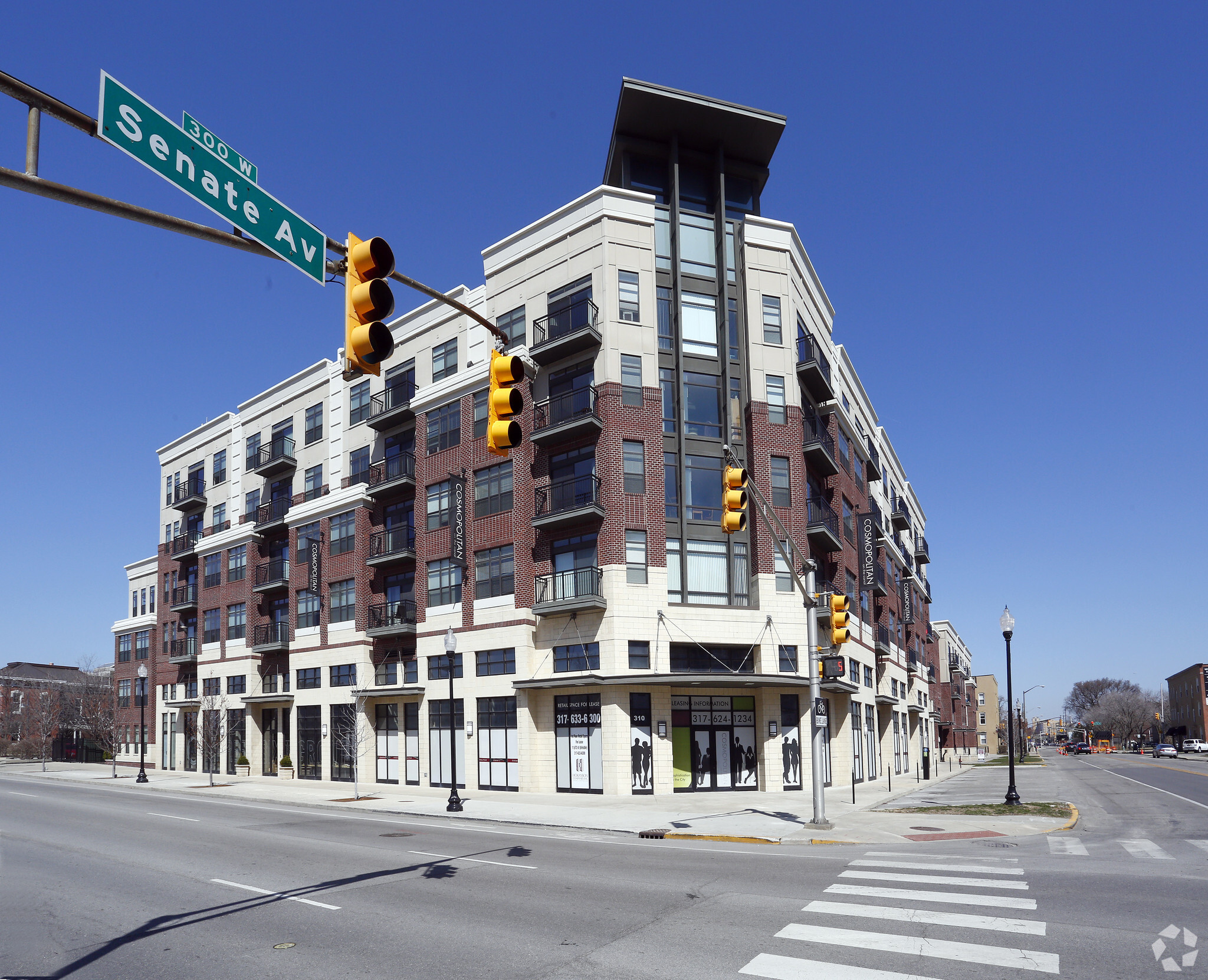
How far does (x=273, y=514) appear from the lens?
55.2 meters

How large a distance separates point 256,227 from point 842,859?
50.8 ft

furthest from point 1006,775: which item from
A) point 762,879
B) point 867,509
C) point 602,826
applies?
point 762,879

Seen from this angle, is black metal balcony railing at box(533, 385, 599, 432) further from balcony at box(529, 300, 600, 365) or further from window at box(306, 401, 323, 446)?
window at box(306, 401, 323, 446)

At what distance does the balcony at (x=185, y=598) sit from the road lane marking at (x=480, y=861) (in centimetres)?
4959

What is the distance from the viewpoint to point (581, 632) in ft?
118

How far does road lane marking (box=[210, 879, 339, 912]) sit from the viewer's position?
43.7 feet

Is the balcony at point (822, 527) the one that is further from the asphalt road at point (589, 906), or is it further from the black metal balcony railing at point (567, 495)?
the asphalt road at point (589, 906)

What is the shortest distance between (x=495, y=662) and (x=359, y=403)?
61.0 feet

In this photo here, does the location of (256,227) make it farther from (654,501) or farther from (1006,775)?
(1006,775)

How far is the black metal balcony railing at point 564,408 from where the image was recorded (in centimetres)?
3662

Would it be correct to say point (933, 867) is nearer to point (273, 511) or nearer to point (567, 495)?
point (567, 495)


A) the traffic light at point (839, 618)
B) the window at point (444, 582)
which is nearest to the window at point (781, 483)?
the window at point (444, 582)

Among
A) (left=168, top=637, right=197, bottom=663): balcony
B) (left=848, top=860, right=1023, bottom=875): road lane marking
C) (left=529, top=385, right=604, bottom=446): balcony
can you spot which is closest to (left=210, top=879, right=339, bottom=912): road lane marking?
(left=848, top=860, right=1023, bottom=875): road lane marking

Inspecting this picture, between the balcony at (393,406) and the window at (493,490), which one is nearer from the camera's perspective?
the window at (493,490)
